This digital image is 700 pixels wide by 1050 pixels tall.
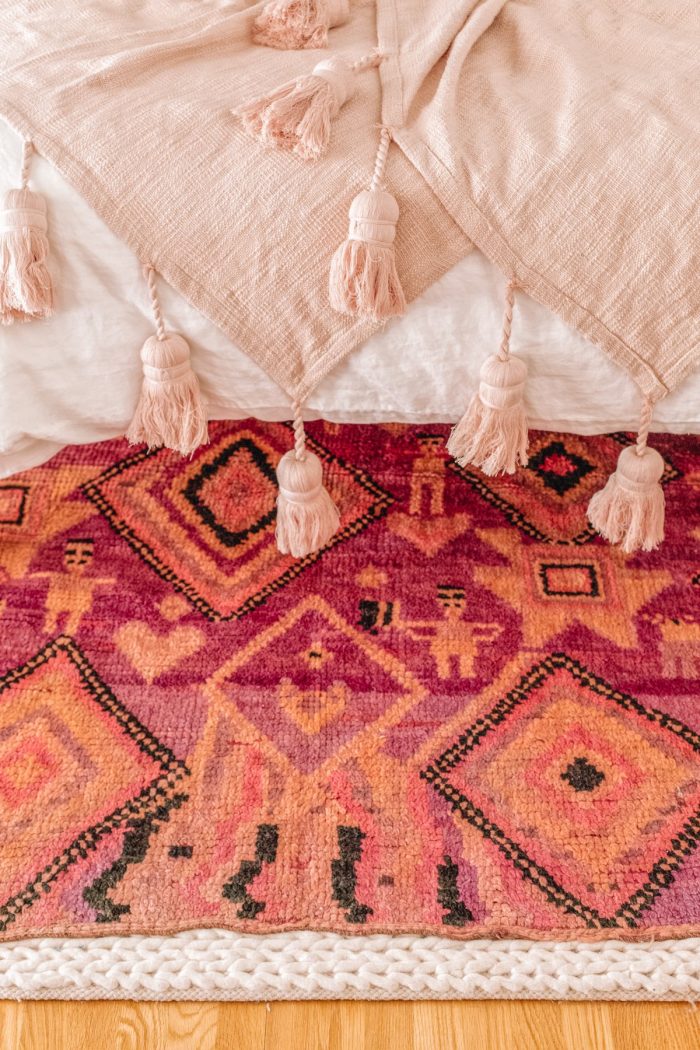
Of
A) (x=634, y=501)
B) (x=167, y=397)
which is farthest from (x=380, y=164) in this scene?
(x=634, y=501)

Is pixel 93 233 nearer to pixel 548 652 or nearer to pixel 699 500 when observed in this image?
pixel 548 652

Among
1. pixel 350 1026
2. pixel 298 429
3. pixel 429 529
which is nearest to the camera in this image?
pixel 350 1026

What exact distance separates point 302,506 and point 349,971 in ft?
1.45

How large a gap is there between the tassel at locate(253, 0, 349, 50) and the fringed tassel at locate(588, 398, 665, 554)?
1.83 ft

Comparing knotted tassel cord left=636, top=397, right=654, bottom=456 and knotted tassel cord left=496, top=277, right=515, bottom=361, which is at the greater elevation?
knotted tassel cord left=496, top=277, right=515, bottom=361

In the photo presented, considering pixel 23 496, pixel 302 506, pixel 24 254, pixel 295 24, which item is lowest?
pixel 23 496

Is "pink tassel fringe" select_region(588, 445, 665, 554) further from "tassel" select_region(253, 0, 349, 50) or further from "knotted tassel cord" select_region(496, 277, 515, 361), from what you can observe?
"tassel" select_region(253, 0, 349, 50)

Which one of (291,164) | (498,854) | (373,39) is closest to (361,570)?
(498,854)

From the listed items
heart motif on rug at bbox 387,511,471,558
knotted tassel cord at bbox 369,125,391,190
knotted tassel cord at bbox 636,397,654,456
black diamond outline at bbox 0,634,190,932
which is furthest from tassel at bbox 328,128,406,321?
black diamond outline at bbox 0,634,190,932

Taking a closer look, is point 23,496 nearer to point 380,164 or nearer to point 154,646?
point 154,646

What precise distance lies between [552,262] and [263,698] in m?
0.55

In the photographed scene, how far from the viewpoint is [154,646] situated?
1021 millimetres

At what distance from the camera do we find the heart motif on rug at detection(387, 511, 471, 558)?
3.67 ft

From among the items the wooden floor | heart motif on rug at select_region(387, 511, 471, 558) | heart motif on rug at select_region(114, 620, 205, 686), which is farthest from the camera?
heart motif on rug at select_region(387, 511, 471, 558)
